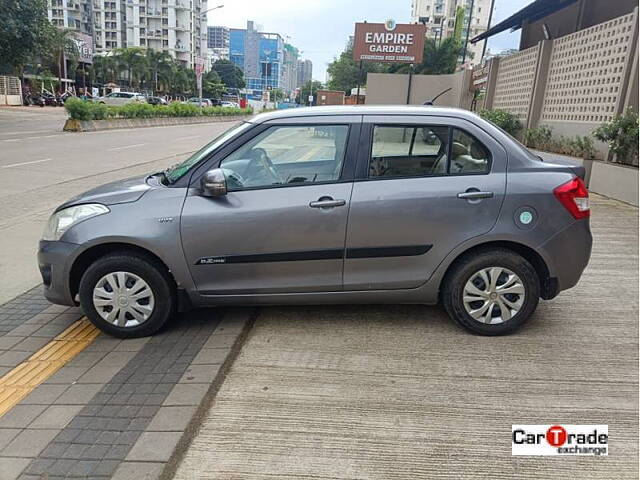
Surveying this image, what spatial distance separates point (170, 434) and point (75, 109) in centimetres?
2423

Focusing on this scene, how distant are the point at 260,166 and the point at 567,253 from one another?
236 centimetres

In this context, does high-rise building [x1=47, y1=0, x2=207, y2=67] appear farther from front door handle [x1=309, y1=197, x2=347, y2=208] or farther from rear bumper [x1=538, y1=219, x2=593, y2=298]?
rear bumper [x1=538, y1=219, x2=593, y2=298]

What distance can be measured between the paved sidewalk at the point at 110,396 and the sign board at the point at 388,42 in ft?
89.0

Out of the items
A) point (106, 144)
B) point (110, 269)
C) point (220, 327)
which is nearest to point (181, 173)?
point (110, 269)

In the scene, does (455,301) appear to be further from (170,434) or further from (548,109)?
(548,109)

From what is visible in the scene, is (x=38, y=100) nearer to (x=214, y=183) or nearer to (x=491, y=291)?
(x=214, y=183)

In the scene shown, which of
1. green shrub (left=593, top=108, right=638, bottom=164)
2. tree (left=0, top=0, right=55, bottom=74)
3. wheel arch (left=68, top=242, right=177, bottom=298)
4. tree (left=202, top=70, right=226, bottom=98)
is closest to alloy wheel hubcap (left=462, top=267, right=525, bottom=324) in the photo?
wheel arch (left=68, top=242, right=177, bottom=298)

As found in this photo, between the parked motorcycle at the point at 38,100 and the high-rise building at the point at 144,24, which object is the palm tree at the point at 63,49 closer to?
the parked motorcycle at the point at 38,100

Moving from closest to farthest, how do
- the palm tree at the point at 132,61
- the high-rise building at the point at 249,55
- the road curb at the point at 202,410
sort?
the road curb at the point at 202,410, the palm tree at the point at 132,61, the high-rise building at the point at 249,55

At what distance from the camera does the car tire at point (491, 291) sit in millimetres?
3730

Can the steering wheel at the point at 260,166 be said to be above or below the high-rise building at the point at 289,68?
below

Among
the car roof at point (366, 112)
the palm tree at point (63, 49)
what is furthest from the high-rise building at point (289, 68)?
the car roof at point (366, 112)

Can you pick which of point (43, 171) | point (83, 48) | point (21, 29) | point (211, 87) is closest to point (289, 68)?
point (211, 87)

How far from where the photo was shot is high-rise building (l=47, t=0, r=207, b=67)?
11150cm
